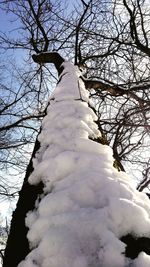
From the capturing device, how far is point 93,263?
1.04 metres

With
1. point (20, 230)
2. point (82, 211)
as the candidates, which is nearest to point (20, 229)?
point (20, 230)

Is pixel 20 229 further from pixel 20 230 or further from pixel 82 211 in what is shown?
pixel 82 211

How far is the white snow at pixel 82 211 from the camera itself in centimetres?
108

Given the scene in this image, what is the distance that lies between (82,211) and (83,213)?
0.08 feet

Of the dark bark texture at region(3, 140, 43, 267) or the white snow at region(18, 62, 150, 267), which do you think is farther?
the dark bark texture at region(3, 140, 43, 267)

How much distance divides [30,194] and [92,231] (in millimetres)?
773

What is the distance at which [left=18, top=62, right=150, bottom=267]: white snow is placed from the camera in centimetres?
108

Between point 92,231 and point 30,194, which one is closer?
point 92,231

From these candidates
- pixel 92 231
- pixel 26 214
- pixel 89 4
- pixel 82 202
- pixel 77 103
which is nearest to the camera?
pixel 92 231

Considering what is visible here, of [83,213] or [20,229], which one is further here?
[20,229]

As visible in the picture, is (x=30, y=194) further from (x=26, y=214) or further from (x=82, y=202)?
(x=82, y=202)

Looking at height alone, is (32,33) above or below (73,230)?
above

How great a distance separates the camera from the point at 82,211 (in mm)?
1250

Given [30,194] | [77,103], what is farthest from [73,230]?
[77,103]
